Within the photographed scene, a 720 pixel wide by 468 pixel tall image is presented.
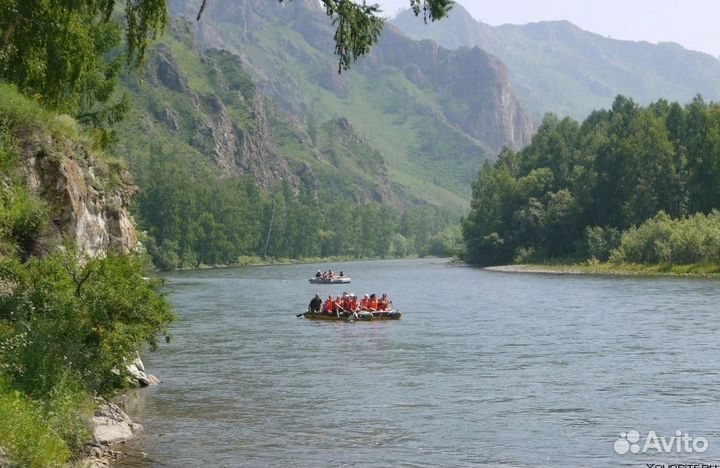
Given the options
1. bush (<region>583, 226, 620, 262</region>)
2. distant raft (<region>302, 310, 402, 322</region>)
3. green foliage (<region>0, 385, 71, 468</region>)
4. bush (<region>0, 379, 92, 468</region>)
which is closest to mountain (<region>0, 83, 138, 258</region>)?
bush (<region>0, 379, 92, 468</region>)

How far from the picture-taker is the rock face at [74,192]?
29078 mm

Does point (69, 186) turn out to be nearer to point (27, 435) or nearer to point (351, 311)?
point (27, 435)

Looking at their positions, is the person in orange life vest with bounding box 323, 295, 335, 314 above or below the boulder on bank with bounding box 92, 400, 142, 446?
above

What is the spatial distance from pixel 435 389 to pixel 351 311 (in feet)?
88.8

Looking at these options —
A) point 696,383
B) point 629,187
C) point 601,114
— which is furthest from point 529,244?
point 696,383

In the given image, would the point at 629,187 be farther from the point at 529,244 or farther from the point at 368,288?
the point at 368,288

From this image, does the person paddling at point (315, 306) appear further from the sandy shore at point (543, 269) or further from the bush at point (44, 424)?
the sandy shore at point (543, 269)

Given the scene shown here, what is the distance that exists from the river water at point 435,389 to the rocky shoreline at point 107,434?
0.57 m

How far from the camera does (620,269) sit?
108 m

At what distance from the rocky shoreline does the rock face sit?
494cm

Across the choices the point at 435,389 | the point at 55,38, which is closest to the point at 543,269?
the point at 435,389

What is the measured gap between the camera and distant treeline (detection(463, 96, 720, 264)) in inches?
4269

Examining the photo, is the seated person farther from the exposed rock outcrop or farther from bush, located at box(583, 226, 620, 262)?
bush, located at box(583, 226, 620, 262)

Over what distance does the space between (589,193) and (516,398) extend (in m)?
107
